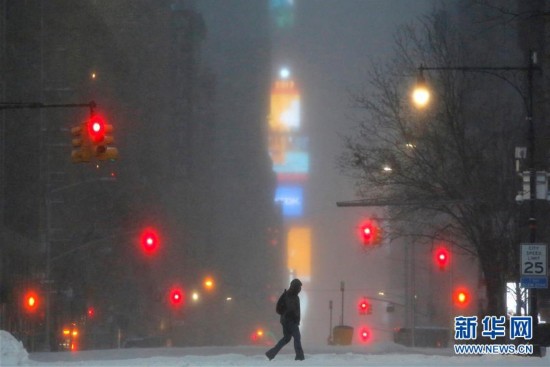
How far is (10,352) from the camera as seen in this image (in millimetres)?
20391

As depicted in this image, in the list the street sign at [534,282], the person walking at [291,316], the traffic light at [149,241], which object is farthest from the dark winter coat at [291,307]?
the traffic light at [149,241]

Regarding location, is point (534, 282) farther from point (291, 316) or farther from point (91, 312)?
point (91, 312)

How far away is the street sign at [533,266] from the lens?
23.9 meters

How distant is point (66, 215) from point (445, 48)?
130 feet

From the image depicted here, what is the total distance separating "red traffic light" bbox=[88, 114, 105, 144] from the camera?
A: 85.6 feet

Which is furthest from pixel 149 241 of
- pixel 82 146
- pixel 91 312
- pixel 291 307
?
pixel 91 312

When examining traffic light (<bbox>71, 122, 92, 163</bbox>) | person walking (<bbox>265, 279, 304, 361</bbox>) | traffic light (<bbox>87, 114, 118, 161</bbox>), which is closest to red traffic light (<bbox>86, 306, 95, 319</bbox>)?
traffic light (<bbox>71, 122, 92, 163</bbox>)

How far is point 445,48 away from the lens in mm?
37969

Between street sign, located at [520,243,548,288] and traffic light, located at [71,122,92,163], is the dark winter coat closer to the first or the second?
street sign, located at [520,243,548,288]

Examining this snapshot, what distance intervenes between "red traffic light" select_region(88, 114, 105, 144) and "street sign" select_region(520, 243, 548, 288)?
11.2 metres

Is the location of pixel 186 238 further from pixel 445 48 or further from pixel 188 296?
pixel 445 48

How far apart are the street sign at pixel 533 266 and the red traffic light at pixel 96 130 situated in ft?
36.6

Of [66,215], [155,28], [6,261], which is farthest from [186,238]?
[6,261]

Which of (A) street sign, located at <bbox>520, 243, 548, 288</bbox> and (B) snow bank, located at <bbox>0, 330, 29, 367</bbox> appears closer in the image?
(B) snow bank, located at <bbox>0, 330, 29, 367</bbox>
